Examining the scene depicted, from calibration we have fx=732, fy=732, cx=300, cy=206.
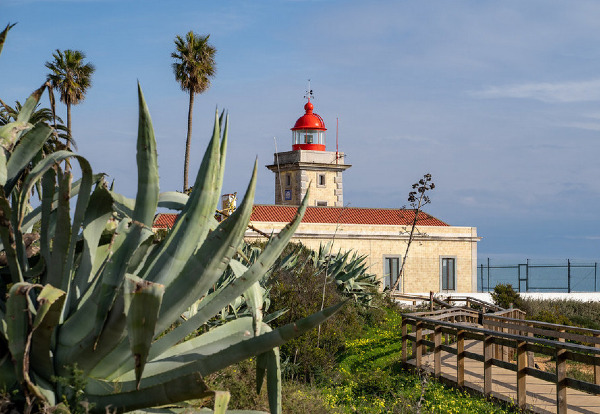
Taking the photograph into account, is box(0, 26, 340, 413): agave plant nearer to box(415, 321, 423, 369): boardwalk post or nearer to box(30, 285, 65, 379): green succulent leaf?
box(30, 285, 65, 379): green succulent leaf

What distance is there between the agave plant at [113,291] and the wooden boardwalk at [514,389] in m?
6.99

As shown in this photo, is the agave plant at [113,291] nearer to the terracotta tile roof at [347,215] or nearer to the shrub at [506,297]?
the shrub at [506,297]

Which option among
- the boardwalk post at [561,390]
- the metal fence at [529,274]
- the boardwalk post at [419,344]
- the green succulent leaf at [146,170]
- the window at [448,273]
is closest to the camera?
the green succulent leaf at [146,170]

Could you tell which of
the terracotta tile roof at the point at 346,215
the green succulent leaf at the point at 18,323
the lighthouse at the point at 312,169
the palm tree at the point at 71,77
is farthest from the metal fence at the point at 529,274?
the green succulent leaf at the point at 18,323

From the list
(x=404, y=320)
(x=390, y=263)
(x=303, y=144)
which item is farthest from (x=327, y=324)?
(x=303, y=144)

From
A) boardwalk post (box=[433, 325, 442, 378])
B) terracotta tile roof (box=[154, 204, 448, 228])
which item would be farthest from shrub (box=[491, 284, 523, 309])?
boardwalk post (box=[433, 325, 442, 378])

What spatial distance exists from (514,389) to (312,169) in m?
40.2

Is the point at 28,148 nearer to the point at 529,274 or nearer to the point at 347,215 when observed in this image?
the point at 347,215

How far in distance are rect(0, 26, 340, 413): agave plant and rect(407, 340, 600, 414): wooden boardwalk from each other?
275 inches

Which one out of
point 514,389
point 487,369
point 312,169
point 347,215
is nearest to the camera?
point 487,369

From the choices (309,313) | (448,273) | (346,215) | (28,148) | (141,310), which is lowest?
(309,313)

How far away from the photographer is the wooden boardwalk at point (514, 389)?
9.96m

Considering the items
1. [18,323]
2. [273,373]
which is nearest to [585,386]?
[273,373]

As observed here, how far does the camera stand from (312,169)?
50.8 m
